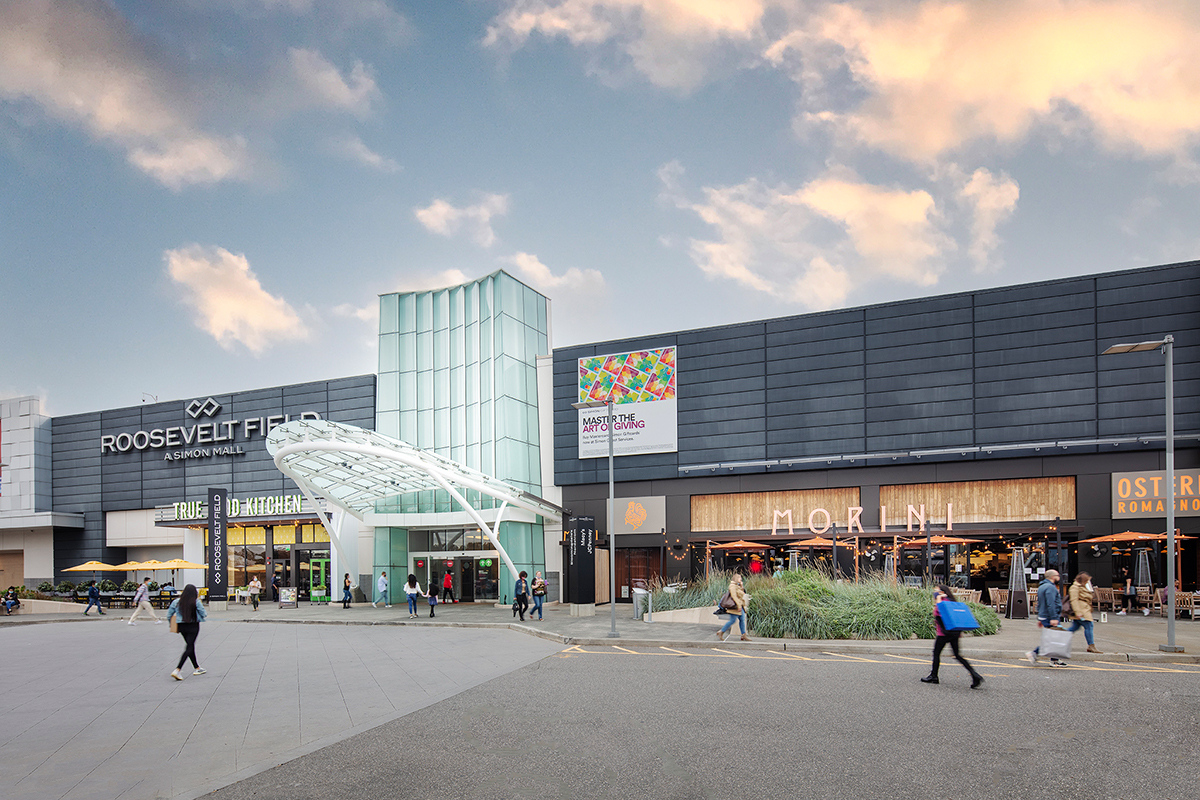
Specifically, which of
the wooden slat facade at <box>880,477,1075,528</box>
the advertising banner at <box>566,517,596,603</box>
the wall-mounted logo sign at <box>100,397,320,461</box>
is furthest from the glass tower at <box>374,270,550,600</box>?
A: the wooden slat facade at <box>880,477,1075,528</box>

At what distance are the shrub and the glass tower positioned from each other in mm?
15948

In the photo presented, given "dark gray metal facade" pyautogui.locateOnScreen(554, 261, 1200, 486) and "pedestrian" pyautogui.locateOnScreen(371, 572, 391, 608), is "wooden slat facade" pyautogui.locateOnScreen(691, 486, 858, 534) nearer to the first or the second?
"dark gray metal facade" pyautogui.locateOnScreen(554, 261, 1200, 486)

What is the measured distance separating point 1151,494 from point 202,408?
44.4 meters

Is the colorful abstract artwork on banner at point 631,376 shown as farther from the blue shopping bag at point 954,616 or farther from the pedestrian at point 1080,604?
the blue shopping bag at point 954,616

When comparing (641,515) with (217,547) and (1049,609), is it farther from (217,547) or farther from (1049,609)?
(1049,609)

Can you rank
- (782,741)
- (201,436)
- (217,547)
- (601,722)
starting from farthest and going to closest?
1. (201,436)
2. (217,547)
3. (601,722)
4. (782,741)

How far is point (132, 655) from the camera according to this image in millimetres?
17891

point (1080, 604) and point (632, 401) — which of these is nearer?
point (1080, 604)

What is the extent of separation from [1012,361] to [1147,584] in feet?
27.4

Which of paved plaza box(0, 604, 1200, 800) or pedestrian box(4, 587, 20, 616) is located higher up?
paved plaza box(0, 604, 1200, 800)

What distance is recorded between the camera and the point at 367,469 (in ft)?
103

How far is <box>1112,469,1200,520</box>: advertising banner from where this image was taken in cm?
2525

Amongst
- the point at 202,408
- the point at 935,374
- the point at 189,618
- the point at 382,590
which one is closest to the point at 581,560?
the point at 382,590

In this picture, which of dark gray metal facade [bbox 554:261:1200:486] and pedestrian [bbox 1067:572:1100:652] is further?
dark gray metal facade [bbox 554:261:1200:486]
